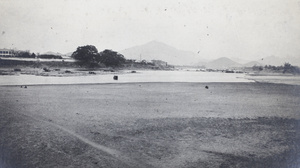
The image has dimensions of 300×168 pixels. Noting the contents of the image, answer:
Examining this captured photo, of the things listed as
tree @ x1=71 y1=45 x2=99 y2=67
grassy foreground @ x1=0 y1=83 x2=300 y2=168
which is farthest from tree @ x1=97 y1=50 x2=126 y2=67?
grassy foreground @ x1=0 y1=83 x2=300 y2=168

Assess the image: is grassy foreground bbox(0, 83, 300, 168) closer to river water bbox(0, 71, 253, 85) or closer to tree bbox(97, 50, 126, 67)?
river water bbox(0, 71, 253, 85)

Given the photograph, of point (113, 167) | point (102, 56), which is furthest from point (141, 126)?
point (102, 56)

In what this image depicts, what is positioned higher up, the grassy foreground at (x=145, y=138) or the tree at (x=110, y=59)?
the tree at (x=110, y=59)

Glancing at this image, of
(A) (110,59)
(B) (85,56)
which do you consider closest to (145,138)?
(B) (85,56)

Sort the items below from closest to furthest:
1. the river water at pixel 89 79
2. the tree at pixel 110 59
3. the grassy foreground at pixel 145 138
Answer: the grassy foreground at pixel 145 138, the river water at pixel 89 79, the tree at pixel 110 59

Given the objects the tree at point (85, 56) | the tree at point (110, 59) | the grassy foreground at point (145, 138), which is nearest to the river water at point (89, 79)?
the grassy foreground at point (145, 138)

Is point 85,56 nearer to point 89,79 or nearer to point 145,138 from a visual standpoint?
point 89,79

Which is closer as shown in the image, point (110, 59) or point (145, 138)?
point (145, 138)

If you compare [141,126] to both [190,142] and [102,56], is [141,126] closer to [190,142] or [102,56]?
[190,142]

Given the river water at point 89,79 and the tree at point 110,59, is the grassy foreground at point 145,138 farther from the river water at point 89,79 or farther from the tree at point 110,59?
the tree at point 110,59

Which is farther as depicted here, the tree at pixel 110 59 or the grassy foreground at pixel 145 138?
the tree at pixel 110 59

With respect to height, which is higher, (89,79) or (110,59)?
(110,59)
